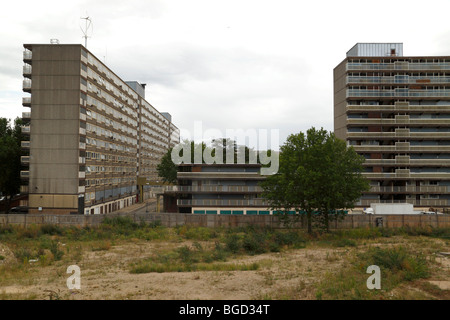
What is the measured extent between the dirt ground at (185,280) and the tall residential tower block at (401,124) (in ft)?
123

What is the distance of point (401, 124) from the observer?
57.3m

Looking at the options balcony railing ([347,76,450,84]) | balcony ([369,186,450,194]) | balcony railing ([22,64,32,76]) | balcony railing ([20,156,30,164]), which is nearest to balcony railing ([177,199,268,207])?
balcony ([369,186,450,194])

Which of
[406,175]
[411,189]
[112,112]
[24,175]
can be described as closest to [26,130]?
[24,175]

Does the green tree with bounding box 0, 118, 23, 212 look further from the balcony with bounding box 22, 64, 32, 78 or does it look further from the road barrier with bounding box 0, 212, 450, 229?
the road barrier with bounding box 0, 212, 450, 229

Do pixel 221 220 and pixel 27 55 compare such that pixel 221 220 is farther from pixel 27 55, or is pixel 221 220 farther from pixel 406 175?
pixel 27 55

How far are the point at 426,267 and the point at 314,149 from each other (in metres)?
15.5

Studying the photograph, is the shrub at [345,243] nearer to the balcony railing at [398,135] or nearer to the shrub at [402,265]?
the shrub at [402,265]

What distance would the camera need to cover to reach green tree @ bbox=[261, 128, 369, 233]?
30.8m

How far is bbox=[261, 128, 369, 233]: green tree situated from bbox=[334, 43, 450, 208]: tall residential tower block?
2682cm

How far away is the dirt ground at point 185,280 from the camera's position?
47.9 ft

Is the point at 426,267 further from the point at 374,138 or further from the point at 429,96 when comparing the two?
the point at 429,96

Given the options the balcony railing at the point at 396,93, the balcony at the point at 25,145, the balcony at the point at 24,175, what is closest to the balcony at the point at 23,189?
the balcony at the point at 24,175
